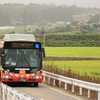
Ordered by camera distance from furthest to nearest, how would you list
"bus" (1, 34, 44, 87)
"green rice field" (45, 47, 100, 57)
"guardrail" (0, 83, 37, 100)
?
"green rice field" (45, 47, 100, 57)
"bus" (1, 34, 44, 87)
"guardrail" (0, 83, 37, 100)

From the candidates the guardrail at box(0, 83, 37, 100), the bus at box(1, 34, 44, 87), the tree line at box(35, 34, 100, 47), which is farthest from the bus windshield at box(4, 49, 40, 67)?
the tree line at box(35, 34, 100, 47)

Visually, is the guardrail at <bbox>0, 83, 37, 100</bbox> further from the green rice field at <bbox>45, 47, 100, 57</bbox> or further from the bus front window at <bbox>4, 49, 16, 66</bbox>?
the green rice field at <bbox>45, 47, 100, 57</bbox>

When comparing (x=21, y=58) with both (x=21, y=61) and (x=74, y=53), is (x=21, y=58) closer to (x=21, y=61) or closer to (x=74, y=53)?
(x=21, y=61)

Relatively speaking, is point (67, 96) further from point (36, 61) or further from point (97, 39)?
point (97, 39)

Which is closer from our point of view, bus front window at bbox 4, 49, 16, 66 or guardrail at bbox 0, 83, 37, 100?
guardrail at bbox 0, 83, 37, 100

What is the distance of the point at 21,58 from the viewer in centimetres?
2303

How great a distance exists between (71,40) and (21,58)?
12593 centimetres

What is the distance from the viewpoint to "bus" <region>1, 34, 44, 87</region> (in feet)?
74.6

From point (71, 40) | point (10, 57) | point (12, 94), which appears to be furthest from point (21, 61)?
point (71, 40)

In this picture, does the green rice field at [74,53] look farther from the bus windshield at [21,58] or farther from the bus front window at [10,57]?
the bus front window at [10,57]

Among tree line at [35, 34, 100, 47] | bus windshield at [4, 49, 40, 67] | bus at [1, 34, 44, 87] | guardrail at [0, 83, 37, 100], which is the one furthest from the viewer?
tree line at [35, 34, 100, 47]

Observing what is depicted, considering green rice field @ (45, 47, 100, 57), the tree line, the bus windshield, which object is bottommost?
green rice field @ (45, 47, 100, 57)

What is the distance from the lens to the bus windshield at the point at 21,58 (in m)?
22.9

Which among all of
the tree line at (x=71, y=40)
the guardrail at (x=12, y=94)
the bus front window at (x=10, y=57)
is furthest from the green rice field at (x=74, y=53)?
the guardrail at (x=12, y=94)
